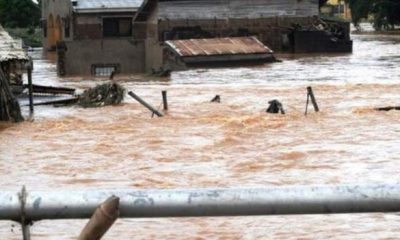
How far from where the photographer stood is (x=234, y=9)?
50281mm

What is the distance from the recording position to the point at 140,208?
316 cm

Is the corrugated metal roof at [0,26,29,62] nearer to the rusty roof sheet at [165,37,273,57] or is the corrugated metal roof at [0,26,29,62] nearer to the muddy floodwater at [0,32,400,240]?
the muddy floodwater at [0,32,400,240]

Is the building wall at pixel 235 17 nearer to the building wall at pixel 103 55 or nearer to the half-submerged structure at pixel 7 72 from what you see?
the building wall at pixel 103 55


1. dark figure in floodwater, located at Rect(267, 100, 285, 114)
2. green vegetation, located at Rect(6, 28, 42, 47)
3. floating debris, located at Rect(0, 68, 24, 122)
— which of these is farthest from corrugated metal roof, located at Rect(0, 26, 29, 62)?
green vegetation, located at Rect(6, 28, 42, 47)

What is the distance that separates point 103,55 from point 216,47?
6084 mm

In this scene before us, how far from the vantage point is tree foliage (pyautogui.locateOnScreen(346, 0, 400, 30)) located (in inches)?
2886

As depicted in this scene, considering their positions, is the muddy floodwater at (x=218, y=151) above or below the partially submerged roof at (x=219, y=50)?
below

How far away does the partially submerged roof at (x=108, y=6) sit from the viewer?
52719 mm

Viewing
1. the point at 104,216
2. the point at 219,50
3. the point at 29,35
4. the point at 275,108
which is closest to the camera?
the point at 104,216

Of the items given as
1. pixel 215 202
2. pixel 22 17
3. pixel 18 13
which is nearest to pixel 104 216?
pixel 215 202

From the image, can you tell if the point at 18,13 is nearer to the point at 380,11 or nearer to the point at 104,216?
the point at 380,11

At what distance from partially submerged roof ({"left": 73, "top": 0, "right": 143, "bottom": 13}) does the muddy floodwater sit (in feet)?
81.8

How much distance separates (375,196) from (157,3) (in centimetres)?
4722

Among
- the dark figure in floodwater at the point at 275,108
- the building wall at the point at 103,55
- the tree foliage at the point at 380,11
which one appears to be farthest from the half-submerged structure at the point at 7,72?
the tree foliage at the point at 380,11
